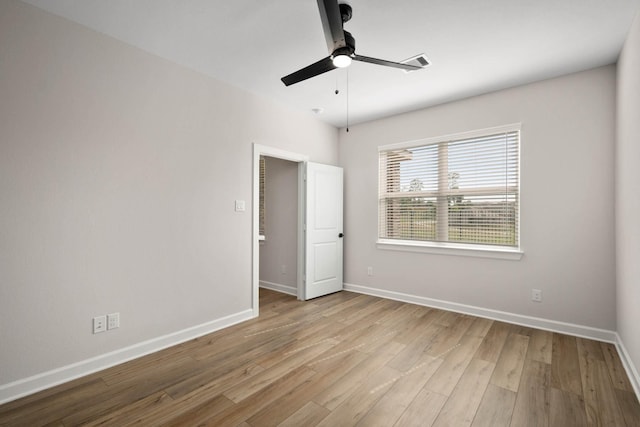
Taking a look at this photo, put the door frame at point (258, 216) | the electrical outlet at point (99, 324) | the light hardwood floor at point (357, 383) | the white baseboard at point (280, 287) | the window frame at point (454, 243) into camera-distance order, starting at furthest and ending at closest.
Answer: the white baseboard at point (280, 287) → the door frame at point (258, 216) → the window frame at point (454, 243) → the electrical outlet at point (99, 324) → the light hardwood floor at point (357, 383)

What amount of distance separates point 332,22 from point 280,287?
3.96 metres

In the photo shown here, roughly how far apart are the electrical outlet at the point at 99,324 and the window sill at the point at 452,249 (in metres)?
3.38

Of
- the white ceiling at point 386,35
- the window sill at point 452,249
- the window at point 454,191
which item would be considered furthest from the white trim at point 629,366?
the white ceiling at point 386,35

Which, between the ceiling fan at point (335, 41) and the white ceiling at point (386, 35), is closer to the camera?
the ceiling fan at point (335, 41)

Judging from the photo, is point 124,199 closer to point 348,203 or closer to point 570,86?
point 348,203

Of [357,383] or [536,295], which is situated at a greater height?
[536,295]

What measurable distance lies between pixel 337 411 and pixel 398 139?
11.6ft

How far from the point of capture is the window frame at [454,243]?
341 centimetres

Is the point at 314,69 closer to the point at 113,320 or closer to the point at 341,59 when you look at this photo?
the point at 341,59

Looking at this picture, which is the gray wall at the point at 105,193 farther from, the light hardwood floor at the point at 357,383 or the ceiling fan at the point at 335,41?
→ the ceiling fan at the point at 335,41

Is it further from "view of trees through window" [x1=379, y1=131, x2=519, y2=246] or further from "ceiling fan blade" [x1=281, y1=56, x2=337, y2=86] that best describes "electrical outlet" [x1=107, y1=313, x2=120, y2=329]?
"view of trees through window" [x1=379, y1=131, x2=519, y2=246]

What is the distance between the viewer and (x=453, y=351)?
2.75 meters

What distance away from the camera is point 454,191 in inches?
153

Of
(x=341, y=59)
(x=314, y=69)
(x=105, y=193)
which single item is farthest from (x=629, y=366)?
(x=105, y=193)
